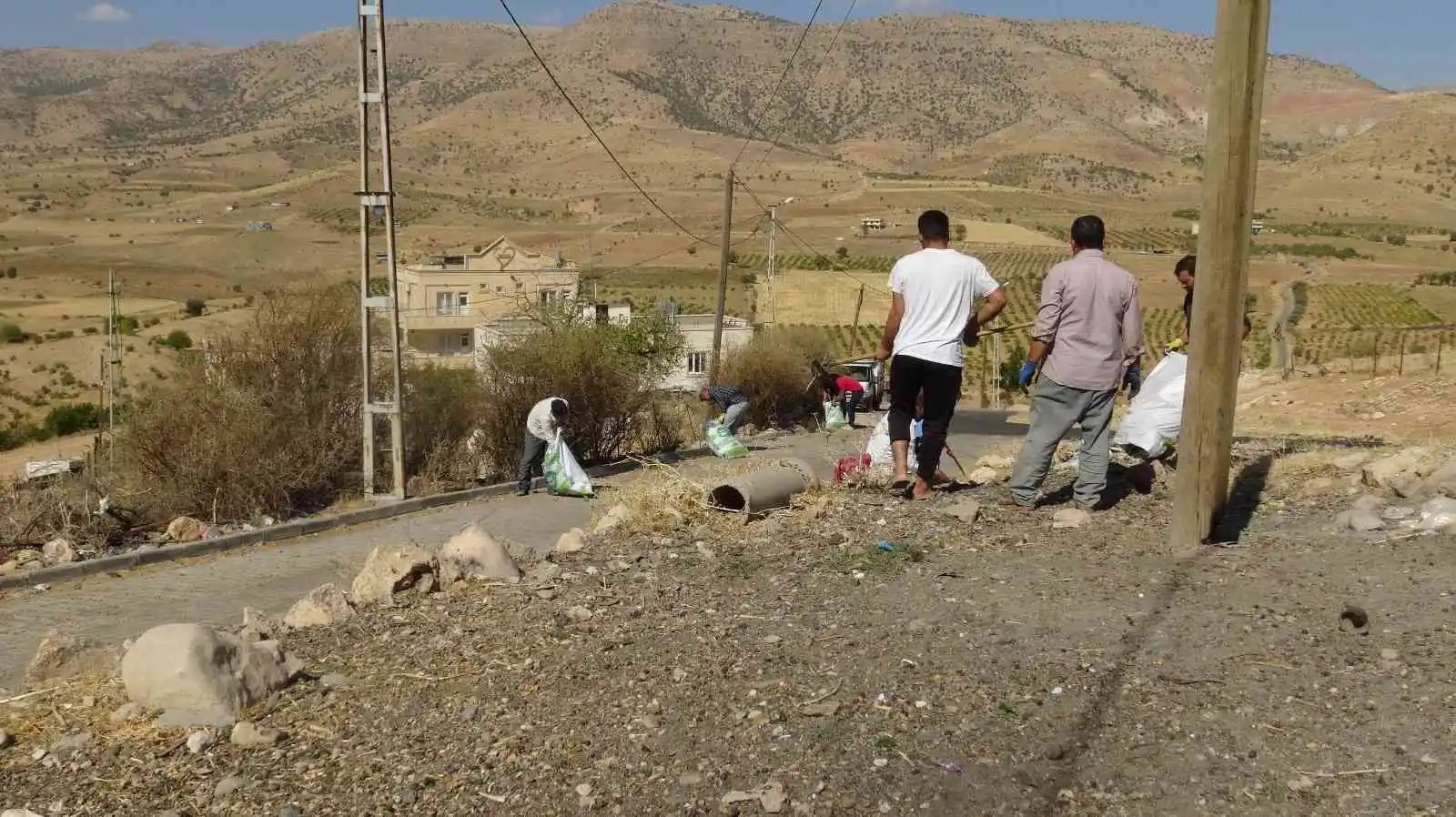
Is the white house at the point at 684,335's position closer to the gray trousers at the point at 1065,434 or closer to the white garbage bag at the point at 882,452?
the white garbage bag at the point at 882,452

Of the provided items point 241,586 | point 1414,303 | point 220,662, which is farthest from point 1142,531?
point 1414,303

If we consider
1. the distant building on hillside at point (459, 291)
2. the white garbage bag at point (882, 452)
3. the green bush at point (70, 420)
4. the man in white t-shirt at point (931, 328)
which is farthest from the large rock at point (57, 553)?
the green bush at point (70, 420)

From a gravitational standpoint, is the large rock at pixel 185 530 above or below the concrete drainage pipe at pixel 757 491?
below

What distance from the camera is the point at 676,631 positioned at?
200 inches

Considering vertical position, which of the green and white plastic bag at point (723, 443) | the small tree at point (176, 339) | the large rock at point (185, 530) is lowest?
the small tree at point (176, 339)

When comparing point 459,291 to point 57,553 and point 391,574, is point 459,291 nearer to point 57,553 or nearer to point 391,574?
point 57,553

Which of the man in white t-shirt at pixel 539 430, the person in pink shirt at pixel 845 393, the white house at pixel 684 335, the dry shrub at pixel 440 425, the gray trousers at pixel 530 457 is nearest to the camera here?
the man in white t-shirt at pixel 539 430

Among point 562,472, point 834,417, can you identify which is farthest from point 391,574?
point 834,417

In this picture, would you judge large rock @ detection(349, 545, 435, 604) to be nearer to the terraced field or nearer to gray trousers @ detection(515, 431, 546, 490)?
gray trousers @ detection(515, 431, 546, 490)

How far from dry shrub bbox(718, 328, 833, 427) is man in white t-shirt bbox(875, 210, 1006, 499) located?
66.0ft

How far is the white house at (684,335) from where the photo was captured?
62.8 ft

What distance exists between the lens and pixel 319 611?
5.90 metres

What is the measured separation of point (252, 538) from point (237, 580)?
2.12 m

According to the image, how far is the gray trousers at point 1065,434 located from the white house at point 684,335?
12.2m
